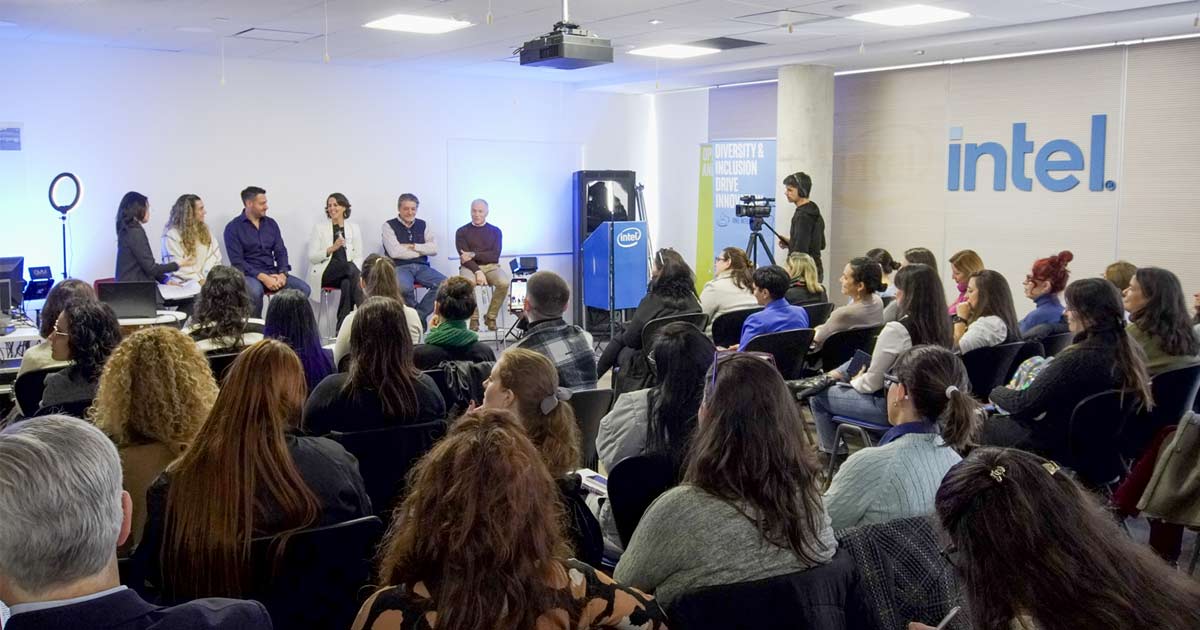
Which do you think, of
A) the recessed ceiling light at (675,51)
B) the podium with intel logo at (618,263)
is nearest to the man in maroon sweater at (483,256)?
the podium with intel logo at (618,263)

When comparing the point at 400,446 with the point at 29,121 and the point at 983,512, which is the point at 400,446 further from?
the point at 29,121

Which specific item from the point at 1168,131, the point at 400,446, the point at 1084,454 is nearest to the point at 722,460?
the point at 400,446

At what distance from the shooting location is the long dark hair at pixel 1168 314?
15.5 ft

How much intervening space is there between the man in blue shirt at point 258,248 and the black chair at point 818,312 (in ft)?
15.4

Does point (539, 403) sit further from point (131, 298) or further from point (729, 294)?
point (131, 298)

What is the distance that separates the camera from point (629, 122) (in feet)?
42.0

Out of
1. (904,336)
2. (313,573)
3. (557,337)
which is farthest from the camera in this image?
(904,336)

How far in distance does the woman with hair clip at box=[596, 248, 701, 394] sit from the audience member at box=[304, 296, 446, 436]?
6.02 ft

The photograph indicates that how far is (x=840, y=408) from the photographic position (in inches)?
202

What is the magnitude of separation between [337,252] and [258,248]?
0.74 meters

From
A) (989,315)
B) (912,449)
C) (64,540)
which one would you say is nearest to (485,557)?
(64,540)

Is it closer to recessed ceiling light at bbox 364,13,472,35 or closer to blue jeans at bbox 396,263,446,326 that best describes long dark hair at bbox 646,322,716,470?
recessed ceiling light at bbox 364,13,472,35

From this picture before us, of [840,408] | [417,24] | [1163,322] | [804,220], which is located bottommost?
[840,408]

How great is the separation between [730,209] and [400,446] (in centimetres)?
877
